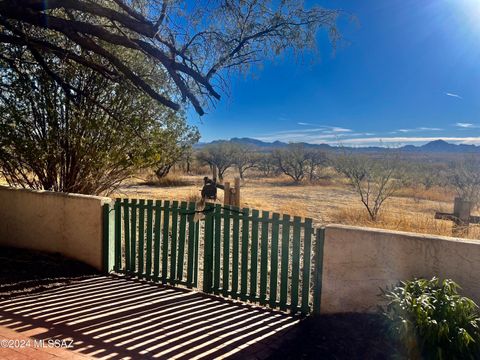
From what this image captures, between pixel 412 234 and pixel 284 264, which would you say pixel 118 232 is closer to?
pixel 284 264

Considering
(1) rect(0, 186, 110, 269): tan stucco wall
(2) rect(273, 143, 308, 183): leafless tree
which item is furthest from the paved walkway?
(2) rect(273, 143, 308, 183): leafless tree

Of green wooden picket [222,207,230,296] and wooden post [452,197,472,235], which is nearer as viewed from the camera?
green wooden picket [222,207,230,296]

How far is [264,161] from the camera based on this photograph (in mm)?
48688

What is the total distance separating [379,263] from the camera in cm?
418

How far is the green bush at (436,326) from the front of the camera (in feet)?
10.1

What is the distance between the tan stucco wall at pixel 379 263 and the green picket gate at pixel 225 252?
7.6 inches

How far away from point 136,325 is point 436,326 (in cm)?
294

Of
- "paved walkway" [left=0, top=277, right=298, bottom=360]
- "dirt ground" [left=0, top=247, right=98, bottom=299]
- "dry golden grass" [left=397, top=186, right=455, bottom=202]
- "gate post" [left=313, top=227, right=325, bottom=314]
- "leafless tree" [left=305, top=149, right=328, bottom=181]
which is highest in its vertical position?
"leafless tree" [left=305, top=149, right=328, bottom=181]

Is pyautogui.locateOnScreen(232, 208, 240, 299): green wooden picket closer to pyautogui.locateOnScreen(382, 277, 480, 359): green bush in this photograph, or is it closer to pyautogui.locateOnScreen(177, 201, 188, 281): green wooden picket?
pyautogui.locateOnScreen(177, 201, 188, 281): green wooden picket

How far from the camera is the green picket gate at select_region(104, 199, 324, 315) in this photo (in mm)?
4754

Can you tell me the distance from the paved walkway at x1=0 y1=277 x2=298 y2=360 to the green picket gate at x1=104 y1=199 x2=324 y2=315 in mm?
233

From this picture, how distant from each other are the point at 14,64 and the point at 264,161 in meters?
42.3

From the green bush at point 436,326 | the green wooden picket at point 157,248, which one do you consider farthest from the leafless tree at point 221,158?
the green bush at point 436,326

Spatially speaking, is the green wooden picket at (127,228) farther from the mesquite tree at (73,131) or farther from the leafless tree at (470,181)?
the leafless tree at (470,181)
